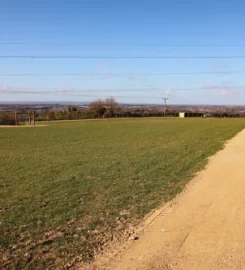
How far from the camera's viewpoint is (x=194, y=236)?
6070mm

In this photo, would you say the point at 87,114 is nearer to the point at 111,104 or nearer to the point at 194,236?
the point at 111,104

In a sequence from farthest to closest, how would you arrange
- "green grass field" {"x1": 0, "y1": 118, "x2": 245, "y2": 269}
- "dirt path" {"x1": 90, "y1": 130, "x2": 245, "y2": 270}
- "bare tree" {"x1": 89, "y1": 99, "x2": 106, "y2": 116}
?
"bare tree" {"x1": 89, "y1": 99, "x2": 106, "y2": 116} < "green grass field" {"x1": 0, "y1": 118, "x2": 245, "y2": 269} < "dirt path" {"x1": 90, "y1": 130, "x2": 245, "y2": 270}

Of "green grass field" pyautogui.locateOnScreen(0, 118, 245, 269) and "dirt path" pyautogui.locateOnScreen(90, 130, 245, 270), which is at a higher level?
"dirt path" pyautogui.locateOnScreen(90, 130, 245, 270)

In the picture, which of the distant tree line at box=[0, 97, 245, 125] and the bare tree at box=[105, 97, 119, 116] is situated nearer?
the distant tree line at box=[0, 97, 245, 125]

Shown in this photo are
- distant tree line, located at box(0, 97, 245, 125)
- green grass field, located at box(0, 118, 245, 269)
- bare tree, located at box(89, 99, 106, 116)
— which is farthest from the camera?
bare tree, located at box(89, 99, 106, 116)

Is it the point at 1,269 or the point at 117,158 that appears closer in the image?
the point at 1,269

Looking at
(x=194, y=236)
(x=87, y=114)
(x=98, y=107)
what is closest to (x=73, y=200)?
(x=194, y=236)

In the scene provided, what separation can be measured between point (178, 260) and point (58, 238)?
77.5 inches

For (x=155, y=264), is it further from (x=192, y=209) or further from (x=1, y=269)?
(x=192, y=209)

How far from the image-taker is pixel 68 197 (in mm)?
8805

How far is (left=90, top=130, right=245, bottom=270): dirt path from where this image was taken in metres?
5.07

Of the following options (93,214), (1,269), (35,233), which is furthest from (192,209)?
(1,269)

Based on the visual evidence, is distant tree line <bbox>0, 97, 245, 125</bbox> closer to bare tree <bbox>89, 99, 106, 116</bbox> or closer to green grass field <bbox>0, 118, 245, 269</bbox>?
bare tree <bbox>89, 99, 106, 116</bbox>

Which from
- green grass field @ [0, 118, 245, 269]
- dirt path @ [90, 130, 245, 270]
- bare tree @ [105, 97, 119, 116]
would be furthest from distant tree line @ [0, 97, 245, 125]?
dirt path @ [90, 130, 245, 270]
